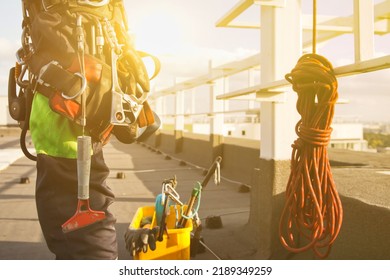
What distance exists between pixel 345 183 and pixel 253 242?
0.85 m

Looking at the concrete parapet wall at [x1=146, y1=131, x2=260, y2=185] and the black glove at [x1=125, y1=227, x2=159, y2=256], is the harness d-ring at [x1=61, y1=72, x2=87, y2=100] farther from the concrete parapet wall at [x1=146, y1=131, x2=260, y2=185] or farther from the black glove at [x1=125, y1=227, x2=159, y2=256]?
the concrete parapet wall at [x1=146, y1=131, x2=260, y2=185]

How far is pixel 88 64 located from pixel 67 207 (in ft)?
1.88

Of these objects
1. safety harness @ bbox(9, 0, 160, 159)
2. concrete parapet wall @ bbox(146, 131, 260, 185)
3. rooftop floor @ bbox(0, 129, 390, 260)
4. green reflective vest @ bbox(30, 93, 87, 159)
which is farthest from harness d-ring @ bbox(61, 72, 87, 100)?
concrete parapet wall @ bbox(146, 131, 260, 185)

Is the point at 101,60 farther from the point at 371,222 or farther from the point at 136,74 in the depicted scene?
the point at 371,222

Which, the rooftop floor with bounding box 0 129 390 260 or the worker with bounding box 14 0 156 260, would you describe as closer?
the worker with bounding box 14 0 156 260

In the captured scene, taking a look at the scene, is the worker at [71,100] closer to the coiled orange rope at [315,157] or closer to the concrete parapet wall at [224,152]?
the coiled orange rope at [315,157]

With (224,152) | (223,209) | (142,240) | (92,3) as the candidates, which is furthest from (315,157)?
(224,152)

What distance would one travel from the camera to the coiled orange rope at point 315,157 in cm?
186

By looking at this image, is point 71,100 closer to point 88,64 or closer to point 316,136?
point 88,64

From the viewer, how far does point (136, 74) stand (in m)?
1.88

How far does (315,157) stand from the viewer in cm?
188

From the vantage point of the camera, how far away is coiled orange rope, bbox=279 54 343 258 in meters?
1.86
